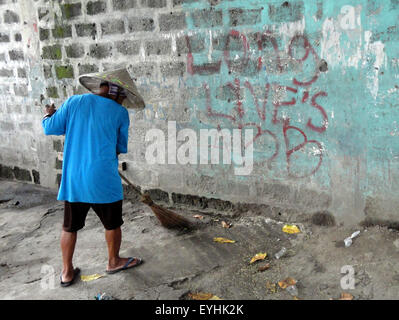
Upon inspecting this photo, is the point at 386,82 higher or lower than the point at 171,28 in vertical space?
lower

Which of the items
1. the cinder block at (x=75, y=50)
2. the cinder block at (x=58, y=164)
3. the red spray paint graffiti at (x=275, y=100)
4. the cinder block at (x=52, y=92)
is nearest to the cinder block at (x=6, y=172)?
the cinder block at (x=58, y=164)

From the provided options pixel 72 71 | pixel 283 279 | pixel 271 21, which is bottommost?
pixel 283 279

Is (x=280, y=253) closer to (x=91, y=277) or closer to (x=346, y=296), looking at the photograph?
(x=346, y=296)

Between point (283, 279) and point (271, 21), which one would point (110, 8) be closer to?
point (271, 21)

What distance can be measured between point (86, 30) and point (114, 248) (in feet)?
8.61

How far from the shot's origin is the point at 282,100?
358 cm

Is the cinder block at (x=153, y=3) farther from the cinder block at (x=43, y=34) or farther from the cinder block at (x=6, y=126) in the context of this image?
the cinder block at (x=6, y=126)

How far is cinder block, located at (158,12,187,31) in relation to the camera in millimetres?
3873

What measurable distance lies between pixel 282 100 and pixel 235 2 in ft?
3.25

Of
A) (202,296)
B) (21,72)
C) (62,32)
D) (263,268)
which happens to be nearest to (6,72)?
(21,72)

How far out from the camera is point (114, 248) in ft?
10.5

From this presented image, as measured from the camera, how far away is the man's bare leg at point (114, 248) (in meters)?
3.17

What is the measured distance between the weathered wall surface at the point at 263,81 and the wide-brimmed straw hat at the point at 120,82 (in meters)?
0.88

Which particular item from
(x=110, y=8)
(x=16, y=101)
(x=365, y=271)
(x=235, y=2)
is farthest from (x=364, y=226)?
(x=16, y=101)
